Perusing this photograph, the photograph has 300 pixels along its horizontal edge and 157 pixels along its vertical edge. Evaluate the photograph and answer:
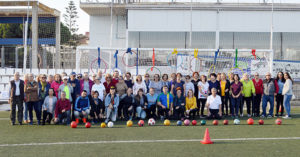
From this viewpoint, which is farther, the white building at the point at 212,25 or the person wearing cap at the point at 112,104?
the white building at the point at 212,25

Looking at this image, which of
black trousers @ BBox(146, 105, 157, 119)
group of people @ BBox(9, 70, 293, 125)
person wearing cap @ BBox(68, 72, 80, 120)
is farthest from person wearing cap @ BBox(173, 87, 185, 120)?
person wearing cap @ BBox(68, 72, 80, 120)

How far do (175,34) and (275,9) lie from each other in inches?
320

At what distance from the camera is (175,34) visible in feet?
86.1

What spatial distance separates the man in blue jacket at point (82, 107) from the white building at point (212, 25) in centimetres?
1510

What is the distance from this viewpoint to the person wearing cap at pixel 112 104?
1149 centimetres

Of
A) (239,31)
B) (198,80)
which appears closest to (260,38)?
(239,31)

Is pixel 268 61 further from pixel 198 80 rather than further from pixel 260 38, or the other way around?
pixel 260 38

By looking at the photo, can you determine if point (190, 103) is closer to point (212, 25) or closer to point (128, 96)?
point (128, 96)

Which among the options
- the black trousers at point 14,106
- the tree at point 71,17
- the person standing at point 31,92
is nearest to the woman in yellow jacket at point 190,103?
the person standing at point 31,92

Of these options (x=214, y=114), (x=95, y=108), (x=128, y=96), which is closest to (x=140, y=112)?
(x=128, y=96)

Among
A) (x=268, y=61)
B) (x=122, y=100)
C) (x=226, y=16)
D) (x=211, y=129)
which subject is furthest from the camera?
(x=226, y=16)

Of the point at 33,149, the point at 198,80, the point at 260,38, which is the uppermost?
the point at 260,38

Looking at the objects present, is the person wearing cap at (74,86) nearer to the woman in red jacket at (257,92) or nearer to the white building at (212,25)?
the woman in red jacket at (257,92)

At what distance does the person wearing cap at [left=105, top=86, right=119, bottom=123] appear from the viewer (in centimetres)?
1149
